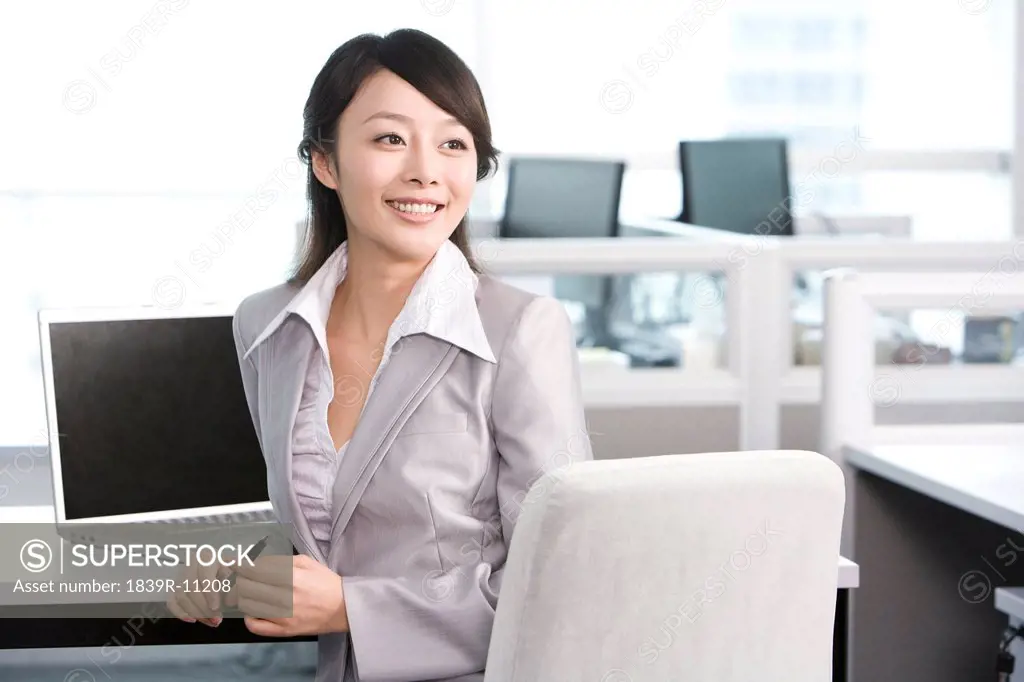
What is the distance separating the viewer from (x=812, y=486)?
3.47ft

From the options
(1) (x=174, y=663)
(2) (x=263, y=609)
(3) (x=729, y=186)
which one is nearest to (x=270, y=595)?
(2) (x=263, y=609)

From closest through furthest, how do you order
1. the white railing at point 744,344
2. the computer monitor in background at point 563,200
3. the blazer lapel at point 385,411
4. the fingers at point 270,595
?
the fingers at point 270,595, the blazer lapel at point 385,411, the white railing at point 744,344, the computer monitor in background at point 563,200

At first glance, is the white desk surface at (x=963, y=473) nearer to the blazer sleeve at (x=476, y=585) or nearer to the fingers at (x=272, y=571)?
the blazer sleeve at (x=476, y=585)

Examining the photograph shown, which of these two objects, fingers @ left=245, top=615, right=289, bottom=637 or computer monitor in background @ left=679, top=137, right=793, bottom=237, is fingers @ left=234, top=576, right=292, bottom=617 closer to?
fingers @ left=245, top=615, right=289, bottom=637

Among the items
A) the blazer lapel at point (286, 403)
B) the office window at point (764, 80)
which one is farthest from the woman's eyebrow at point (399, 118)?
the office window at point (764, 80)

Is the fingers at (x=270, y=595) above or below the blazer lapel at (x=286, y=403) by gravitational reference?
below

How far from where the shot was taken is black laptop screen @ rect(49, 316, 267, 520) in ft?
5.77

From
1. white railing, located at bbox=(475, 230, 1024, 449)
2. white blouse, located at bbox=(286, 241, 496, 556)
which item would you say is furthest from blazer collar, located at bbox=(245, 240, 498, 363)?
white railing, located at bbox=(475, 230, 1024, 449)

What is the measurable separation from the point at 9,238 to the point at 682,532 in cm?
670

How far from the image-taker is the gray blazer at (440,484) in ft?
4.18

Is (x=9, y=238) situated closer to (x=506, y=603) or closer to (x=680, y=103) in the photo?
(x=680, y=103)

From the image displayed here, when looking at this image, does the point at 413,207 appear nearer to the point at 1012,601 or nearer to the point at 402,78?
the point at 402,78

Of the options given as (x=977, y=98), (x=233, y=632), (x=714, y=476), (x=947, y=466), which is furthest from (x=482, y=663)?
(x=977, y=98)

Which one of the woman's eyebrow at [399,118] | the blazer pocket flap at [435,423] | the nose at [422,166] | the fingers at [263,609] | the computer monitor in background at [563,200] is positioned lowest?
the fingers at [263,609]
